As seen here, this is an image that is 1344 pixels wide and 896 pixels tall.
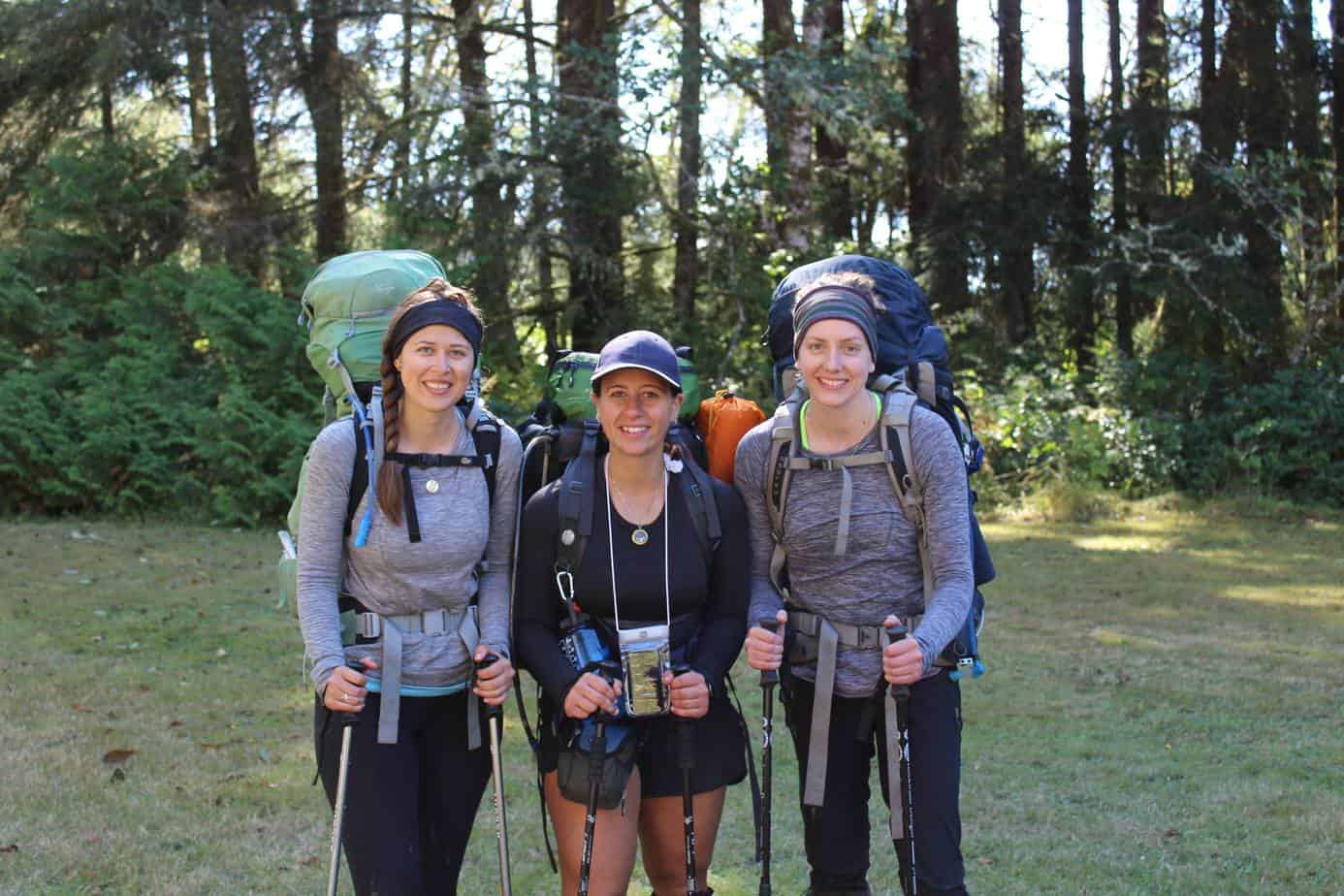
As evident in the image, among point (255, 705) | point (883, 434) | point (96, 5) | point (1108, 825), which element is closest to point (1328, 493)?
point (1108, 825)

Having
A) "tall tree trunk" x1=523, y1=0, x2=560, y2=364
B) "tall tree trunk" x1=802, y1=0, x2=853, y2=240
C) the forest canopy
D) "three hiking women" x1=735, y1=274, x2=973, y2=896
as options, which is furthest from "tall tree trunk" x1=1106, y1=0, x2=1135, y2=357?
"three hiking women" x1=735, y1=274, x2=973, y2=896

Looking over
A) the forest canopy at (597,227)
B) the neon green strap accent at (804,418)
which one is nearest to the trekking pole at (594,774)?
the neon green strap accent at (804,418)

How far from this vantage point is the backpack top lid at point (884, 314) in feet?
11.9

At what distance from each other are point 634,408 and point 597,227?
39.1 feet

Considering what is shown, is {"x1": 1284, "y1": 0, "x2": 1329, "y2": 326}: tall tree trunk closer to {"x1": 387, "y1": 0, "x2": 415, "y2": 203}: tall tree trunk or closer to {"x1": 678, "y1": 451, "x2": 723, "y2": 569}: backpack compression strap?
Answer: {"x1": 387, "y1": 0, "x2": 415, "y2": 203}: tall tree trunk

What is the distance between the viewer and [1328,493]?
580 inches

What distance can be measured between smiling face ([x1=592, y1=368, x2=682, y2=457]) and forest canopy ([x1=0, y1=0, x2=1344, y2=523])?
34.5 ft

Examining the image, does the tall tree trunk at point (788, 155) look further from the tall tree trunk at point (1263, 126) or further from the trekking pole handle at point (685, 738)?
the trekking pole handle at point (685, 738)

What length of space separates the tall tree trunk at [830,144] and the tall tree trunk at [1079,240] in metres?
3.01

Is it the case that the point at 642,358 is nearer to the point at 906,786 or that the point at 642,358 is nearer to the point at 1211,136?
the point at 906,786

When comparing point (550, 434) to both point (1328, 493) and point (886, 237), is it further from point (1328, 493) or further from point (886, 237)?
point (886, 237)

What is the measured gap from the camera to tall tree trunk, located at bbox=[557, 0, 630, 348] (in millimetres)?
14305

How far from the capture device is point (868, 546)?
3.39 meters

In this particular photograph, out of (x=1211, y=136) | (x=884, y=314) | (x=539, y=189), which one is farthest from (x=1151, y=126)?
(x=884, y=314)
